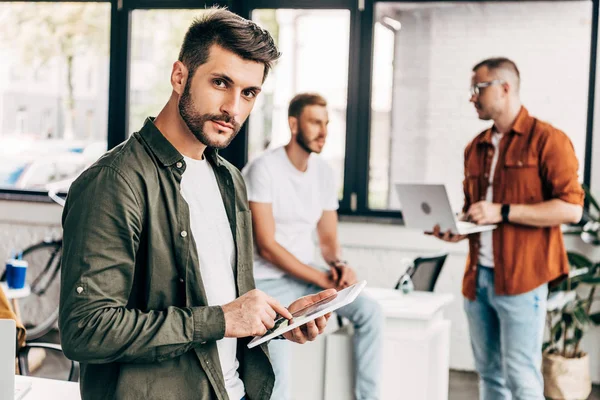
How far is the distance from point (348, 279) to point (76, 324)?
2479 mm

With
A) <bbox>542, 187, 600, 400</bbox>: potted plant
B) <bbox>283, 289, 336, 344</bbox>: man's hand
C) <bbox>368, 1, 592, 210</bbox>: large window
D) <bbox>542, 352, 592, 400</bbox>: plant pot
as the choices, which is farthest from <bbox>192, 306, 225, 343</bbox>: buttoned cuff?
<bbox>368, 1, 592, 210</bbox>: large window

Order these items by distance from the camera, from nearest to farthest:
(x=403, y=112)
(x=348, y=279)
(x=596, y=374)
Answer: (x=348, y=279) → (x=596, y=374) → (x=403, y=112)

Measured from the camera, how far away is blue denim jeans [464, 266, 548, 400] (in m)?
3.38

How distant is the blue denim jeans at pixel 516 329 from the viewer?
133 inches

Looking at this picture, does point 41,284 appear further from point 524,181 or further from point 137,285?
point 137,285

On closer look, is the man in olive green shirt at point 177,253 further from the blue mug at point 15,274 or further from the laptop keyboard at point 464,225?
the blue mug at point 15,274

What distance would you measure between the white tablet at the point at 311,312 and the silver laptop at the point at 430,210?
1776 mm

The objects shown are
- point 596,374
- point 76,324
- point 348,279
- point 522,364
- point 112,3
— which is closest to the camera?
point 76,324

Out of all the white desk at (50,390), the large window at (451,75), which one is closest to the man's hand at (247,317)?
the white desk at (50,390)

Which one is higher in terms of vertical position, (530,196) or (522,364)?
(530,196)

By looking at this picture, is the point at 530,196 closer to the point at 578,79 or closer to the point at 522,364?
the point at 522,364

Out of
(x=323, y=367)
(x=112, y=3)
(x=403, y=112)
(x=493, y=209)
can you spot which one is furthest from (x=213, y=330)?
(x=112, y=3)

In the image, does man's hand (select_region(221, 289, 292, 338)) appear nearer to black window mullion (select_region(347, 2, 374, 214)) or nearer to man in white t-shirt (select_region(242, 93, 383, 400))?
man in white t-shirt (select_region(242, 93, 383, 400))

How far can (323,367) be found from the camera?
154 inches
